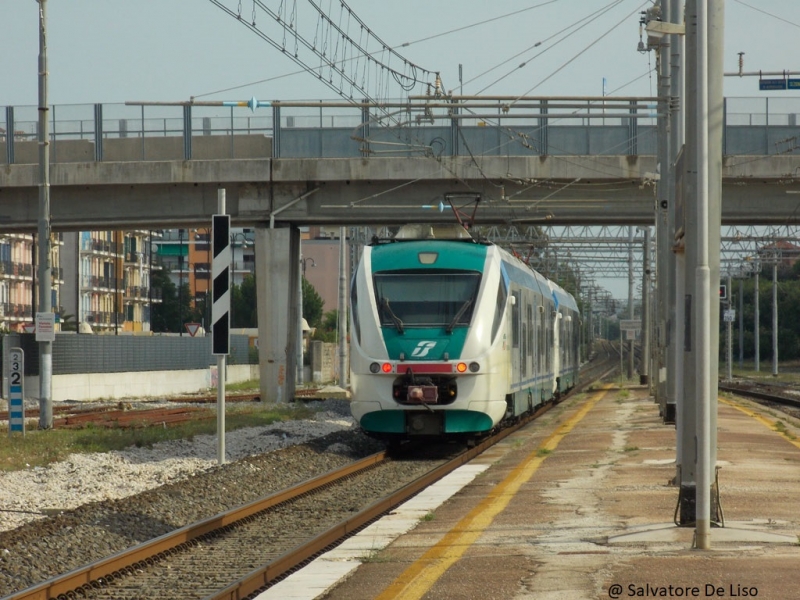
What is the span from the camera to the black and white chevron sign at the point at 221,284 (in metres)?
16.7

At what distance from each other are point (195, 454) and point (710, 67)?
1073cm

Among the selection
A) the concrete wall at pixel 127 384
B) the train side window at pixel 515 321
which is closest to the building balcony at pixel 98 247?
the concrete wall at pixel 127 384

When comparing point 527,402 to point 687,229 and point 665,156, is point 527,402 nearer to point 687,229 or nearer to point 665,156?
point 665,156

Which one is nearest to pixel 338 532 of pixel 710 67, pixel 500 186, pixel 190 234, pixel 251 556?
pixel 251 556

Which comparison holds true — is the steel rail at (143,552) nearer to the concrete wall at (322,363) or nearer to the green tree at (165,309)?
the concrete wall at (322,363)

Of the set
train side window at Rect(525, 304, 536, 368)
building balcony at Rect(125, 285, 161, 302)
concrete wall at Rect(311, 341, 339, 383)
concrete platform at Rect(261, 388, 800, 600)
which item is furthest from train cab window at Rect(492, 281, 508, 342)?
building balcony at Rect(125, 285, 161, 302)

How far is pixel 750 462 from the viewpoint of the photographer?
15.2 metres

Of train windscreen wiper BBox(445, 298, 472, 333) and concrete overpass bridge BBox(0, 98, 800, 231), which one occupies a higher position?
concrete overpass bridge BBox(0, 98, 800, 231)

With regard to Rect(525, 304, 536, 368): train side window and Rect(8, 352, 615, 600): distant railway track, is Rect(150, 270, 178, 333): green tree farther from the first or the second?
Rect(8, 352, 615, 600): distant railway track

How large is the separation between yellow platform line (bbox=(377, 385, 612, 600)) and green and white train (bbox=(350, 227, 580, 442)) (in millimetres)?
1921

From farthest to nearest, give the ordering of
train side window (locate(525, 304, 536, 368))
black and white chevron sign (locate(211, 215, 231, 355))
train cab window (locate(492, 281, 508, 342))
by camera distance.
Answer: train side window (locate(525, 304, 536, 368)) < train cab window (locate(492, 281, 508, 342)) < black and white chevron sign (locate(211, 215, 231, 355))

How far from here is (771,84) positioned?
31062mm

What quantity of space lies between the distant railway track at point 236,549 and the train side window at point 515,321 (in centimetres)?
581

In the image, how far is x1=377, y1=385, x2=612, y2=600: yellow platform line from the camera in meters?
7.77
